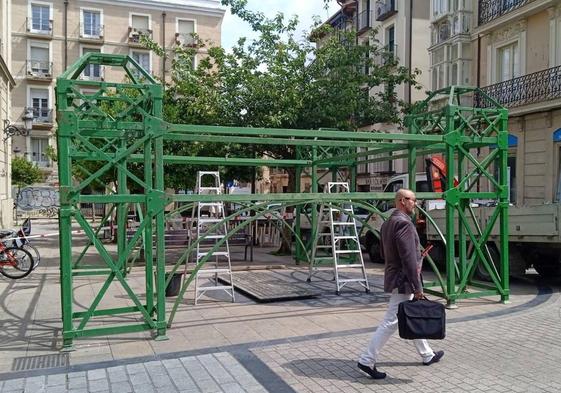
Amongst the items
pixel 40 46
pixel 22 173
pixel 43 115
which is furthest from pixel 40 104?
pixel 22 173

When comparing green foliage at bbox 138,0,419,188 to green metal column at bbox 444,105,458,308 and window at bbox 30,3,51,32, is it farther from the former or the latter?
window at bbox 30,3,51,32

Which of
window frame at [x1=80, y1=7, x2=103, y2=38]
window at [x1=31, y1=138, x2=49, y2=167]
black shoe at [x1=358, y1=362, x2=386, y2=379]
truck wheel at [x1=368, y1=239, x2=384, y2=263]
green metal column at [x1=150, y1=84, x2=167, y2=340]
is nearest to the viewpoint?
black shoe at [x1=358, y1=362, x2=386, y2=379]

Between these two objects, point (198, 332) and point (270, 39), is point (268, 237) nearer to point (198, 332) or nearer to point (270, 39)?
point (270, 39)

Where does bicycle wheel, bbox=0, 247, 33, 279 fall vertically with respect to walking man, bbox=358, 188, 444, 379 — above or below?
below

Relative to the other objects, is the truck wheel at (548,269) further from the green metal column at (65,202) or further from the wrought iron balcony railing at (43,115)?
the wrought iron balcony railing at (43,115)

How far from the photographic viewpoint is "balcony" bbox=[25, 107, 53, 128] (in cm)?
4444

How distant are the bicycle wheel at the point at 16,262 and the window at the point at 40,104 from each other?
37.0 m

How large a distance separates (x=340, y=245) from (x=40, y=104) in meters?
40.5

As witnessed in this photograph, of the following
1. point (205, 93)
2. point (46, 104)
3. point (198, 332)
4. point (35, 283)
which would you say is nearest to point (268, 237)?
point (205, 93)

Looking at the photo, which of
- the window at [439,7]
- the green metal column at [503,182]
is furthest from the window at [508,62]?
the green metal column at [503,182]

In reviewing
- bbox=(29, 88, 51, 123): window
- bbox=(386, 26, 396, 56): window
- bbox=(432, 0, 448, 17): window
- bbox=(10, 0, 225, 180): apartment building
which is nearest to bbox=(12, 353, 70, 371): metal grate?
bbox=(432, 0, 448, 17): window

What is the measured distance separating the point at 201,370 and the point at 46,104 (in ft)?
150

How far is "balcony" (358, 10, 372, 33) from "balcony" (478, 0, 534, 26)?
11365mm

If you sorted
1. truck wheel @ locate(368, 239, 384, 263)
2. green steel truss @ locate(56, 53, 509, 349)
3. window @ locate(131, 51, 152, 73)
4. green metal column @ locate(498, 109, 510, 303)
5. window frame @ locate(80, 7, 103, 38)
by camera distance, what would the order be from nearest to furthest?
green steel truss @ locate(56, 53, 509, 349)
green metal column @ locate(498, 109, 510, 303)
truck wheel @ locate(368, 239, 384, 263)
window frame @ locate(80, 7, 103, 38)
window @ locate(131, 51, 152, 73)
